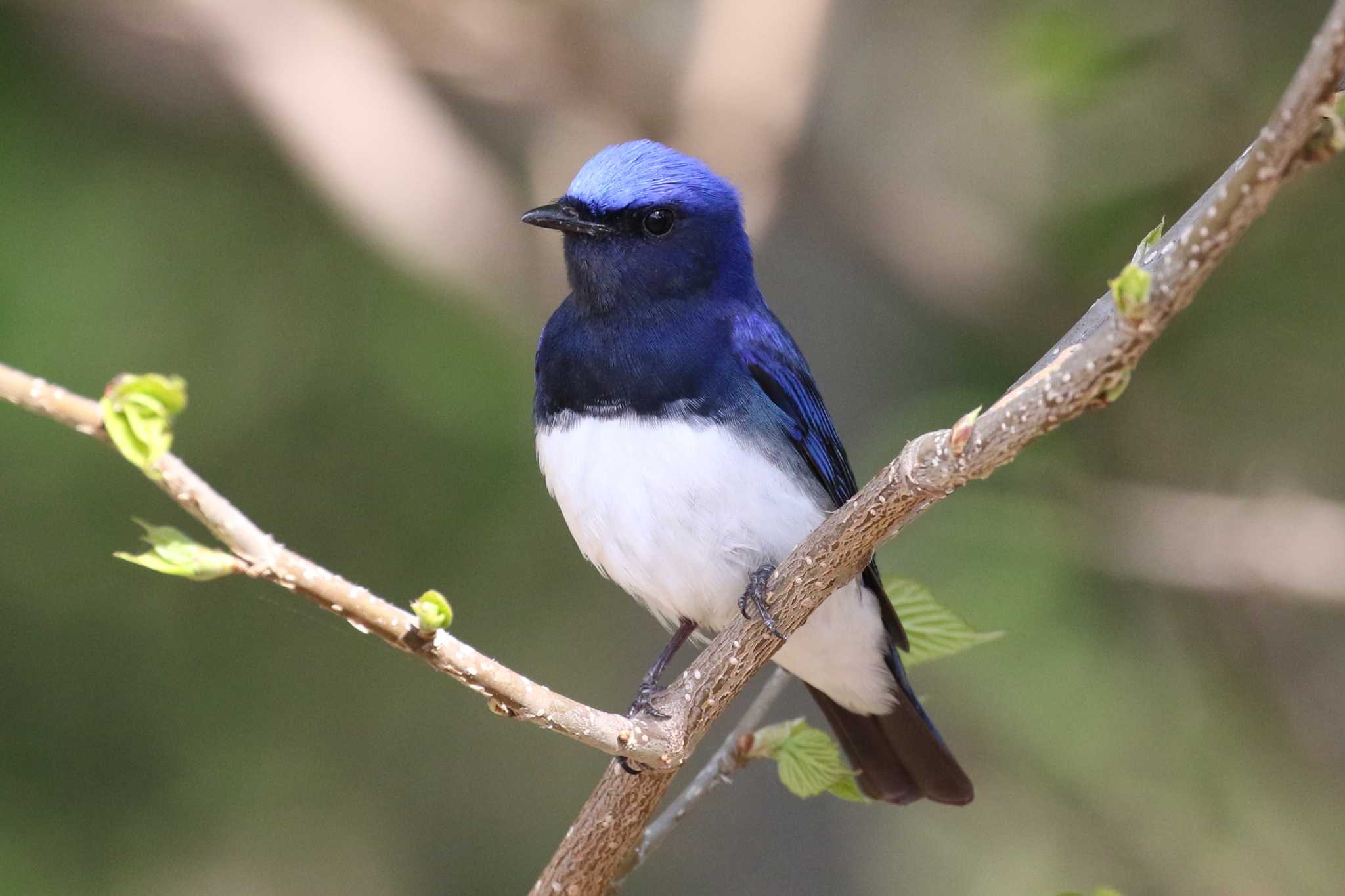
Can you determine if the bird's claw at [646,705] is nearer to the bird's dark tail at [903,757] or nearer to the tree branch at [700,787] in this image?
the tree branch at [700,787]

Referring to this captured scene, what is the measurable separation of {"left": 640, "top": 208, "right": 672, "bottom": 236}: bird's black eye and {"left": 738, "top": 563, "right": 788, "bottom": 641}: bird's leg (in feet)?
2.59

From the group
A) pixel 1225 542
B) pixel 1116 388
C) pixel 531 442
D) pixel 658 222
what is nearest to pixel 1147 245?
pixel 1116 388

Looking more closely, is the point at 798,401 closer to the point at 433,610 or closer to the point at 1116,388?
the point at 1116,388

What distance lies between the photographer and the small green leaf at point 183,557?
141cm

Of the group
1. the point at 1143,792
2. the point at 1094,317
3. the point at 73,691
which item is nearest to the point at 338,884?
the point at 73,691

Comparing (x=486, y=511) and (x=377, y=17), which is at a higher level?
(x=377, y=17)

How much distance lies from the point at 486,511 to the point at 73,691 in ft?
4.65

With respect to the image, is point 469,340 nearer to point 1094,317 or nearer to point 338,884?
point 338,884

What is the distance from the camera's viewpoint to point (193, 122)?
5.42 meters

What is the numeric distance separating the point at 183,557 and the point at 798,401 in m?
1.80

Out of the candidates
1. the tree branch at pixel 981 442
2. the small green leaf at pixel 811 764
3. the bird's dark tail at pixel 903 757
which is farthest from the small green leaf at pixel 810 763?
the bird's dark tail at pixel 903 757

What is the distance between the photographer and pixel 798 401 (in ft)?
9.96

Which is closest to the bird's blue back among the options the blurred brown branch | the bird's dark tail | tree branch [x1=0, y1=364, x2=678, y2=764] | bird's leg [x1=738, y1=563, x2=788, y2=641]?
bird's leg [x1=738, y1=563, x2=788, y2=641]

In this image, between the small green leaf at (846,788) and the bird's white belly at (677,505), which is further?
the bird's white belly at (677,505)
